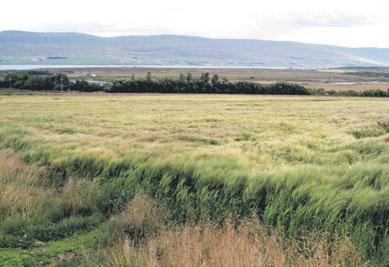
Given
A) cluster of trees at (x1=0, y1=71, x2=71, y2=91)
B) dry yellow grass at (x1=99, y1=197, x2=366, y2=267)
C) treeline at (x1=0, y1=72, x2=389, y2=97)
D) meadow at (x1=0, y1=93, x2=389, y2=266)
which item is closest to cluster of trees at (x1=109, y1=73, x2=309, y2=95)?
treeline at (x1=0, y1=72, x2=389, y2=97)

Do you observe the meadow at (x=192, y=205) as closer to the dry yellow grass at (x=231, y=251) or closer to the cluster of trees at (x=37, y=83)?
the dry yellow grass at (x=231, y=251)

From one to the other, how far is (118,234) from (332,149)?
1059 centimetres

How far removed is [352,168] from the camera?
12.1 metres

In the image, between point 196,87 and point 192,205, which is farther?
point 196,87

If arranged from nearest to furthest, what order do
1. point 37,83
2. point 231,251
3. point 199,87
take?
point 231,251 < point 199,87 < point 37,83

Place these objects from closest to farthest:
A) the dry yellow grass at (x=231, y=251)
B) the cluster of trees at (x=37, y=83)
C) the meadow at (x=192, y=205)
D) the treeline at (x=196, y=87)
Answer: the dry yellow grass at (x=231, y=251)
the meadow at (x=192, y=205)
the treeline at (x=196, y=87)
the cluster of trees at (x=37, y=83)

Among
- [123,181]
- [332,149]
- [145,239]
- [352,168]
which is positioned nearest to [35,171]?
[123,181]

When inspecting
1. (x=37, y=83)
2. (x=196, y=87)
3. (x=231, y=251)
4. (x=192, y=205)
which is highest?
(x=231, y=251)

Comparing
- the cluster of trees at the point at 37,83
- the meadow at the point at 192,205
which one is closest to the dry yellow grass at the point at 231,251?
the meadow at the point at 192,205

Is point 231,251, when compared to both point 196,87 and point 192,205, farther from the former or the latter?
point 196,87

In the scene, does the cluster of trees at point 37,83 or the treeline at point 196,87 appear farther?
the cluster of trees at point 37,83

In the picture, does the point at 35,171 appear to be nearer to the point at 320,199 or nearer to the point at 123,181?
the point at 123,181

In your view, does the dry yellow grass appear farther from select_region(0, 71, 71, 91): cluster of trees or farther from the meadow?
select_region(0, 71, 71, 91): cluster of trees

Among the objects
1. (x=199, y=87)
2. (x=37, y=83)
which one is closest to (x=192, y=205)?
(x=199, y=87)
